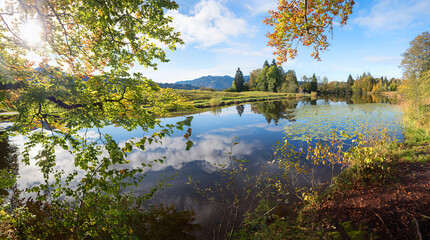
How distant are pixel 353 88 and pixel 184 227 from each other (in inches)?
5015

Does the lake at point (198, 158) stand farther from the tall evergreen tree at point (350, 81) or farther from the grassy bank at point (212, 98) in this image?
the tall evergreen tree at point (350, 81)

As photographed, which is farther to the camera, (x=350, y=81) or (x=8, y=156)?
(x=350, y=81)

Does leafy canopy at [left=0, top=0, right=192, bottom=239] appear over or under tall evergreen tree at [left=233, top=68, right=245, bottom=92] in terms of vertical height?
under

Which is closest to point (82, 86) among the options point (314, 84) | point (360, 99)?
point (360, 99)

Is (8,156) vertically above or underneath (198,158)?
above

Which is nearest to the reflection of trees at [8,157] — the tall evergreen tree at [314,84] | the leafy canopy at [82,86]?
the leafy canopy at [82,86]

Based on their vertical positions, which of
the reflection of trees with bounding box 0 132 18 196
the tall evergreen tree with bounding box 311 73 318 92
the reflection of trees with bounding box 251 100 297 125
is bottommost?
the reflection of trees with bounding box 0 132 18 196

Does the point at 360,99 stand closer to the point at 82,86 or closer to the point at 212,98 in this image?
the point at 212,98

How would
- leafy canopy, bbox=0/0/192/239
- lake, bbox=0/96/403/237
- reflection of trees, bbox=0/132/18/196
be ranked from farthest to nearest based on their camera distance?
reflection of trees, bbox=0/132/18/196 < lake, bbox=0/96/403/237 < leafy canopy, bbox=0/0/192/239

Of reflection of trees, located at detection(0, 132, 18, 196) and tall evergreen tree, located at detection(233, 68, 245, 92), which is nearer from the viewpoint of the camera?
reflection of trees, located at detection(0, 132, 18, 196)

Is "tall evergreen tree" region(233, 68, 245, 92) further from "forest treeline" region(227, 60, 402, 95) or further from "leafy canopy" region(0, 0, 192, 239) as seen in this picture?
"leafy canopy" region(0, 0, 192, 239)

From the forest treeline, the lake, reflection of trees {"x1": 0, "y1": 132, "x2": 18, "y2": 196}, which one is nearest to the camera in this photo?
the lake

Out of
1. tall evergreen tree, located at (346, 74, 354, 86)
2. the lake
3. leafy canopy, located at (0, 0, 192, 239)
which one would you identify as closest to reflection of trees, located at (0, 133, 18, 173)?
the lake

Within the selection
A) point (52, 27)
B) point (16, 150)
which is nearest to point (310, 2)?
point (52, 27)
